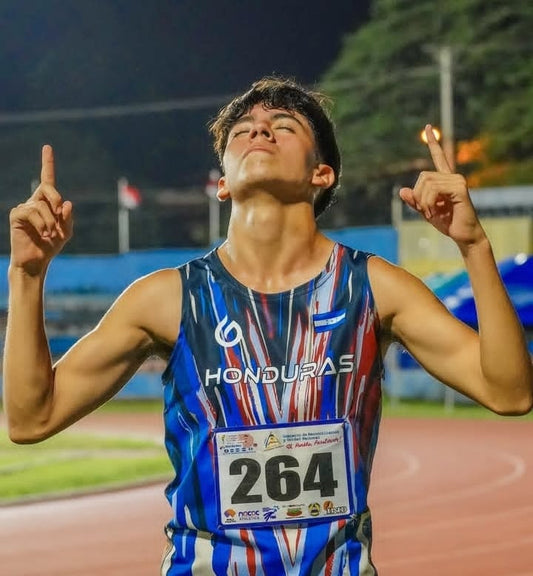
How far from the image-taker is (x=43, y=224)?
3.07 metres

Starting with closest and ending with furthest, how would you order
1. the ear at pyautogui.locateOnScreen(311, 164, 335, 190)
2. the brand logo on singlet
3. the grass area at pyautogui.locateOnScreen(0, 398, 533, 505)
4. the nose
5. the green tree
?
the brand logo on singlet → the nose → the ear at pyautogui.locateOnScreen(311, 164, 335, 190) → the grass area at pyautogui.locateOnScreen(0, 398, 533, 505) → the green tree

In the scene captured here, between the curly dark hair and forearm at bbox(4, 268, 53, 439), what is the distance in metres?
0.66

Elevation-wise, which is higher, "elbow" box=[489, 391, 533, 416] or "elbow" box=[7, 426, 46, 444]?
"elbow" box=[489, 391, 533, 416]

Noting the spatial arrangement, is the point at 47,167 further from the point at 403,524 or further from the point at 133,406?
the point at 133,406

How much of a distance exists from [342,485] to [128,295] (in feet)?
2.08

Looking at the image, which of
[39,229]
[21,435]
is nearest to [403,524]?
[21,435]

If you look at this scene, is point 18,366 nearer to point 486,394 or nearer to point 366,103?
point 486,394

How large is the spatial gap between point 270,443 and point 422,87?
50052 mm

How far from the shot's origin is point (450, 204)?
Answer: 3082 mm

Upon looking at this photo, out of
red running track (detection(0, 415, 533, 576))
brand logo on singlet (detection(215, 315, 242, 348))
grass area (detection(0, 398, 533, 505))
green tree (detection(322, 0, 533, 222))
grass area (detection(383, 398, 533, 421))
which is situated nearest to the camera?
brand logo on singlet (detection(215, 315, 242, 348))

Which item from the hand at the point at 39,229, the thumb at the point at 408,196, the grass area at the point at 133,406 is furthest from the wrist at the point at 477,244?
the grass area at the point at 133,406

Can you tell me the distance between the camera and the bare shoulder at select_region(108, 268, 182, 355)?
3.19 metres

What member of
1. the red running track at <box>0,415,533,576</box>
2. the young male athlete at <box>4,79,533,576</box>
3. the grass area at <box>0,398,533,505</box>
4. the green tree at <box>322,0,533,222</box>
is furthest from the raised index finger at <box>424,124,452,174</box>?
the green tree at <box>322,0,533,222</box>

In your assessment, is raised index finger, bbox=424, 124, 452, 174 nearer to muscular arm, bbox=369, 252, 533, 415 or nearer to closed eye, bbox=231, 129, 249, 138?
muscular arm, bbox=369, 252, 533, 415
